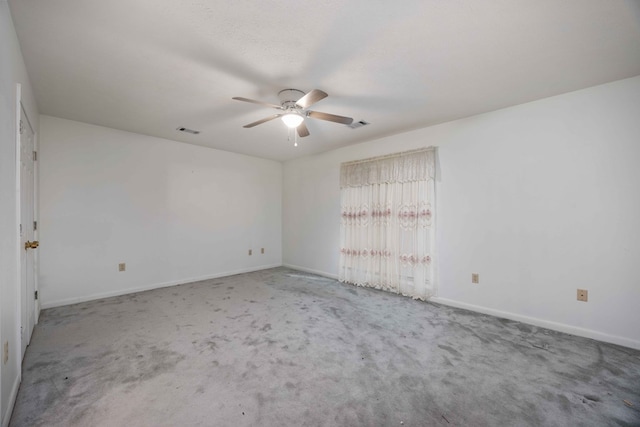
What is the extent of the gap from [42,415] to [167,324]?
1269 millimetres

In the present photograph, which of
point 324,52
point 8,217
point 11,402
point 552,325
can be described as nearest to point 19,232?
point 8,217

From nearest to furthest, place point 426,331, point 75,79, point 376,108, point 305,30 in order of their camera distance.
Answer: point 305,30 → point 75,79 → point 426,331 → point 376,108

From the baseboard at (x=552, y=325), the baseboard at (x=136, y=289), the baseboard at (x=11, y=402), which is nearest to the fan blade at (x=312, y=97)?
the baseboard at (x=11, y=402)

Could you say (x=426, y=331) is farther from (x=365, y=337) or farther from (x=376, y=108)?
(x=376, y=108)

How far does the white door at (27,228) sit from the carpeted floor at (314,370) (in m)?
0.22

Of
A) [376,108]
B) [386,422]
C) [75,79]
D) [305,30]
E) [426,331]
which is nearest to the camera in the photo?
[386,422]

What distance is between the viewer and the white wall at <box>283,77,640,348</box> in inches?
94.7

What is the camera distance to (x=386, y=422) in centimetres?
151

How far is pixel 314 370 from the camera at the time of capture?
2.00m

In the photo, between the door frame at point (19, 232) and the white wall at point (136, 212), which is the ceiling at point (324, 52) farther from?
the white wall at point (136, 212)

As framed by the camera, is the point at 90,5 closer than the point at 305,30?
Yes

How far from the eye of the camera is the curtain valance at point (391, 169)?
3609 mm

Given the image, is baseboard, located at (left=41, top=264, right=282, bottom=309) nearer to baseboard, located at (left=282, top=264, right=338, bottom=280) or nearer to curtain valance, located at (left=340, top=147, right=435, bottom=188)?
baseboard, located at (left=282, top=264, right=338, bottom=280)

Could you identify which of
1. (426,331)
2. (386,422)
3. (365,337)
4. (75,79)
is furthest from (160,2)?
(426,331)
